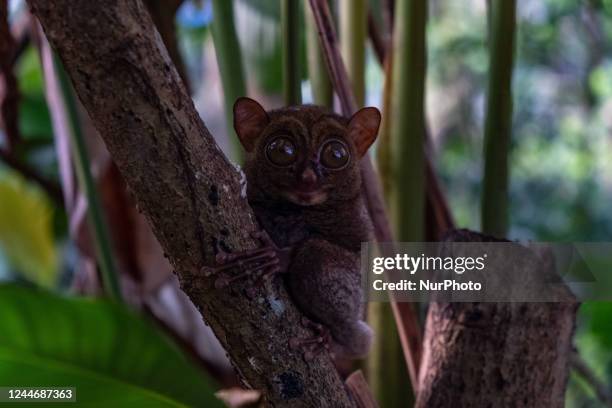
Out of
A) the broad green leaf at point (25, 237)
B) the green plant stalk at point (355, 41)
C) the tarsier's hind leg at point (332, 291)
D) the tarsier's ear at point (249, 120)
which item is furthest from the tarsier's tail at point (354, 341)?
the broad green leaf at point (25, 237)

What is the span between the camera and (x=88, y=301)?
875mm

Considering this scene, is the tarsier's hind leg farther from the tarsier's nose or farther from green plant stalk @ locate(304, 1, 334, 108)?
green plant stalk @ locate(304, 1, 334, 108)

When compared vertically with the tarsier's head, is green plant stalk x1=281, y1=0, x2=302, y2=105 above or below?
above

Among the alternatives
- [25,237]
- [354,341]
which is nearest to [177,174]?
[354,341]

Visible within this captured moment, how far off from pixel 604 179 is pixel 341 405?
18.1 ft

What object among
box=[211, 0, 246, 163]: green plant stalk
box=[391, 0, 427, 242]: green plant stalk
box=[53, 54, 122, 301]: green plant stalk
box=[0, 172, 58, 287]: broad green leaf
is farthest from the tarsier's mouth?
box=[0, 172, 58, 287]: broad green leaf

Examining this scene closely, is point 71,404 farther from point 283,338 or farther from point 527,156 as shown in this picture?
point 527,156

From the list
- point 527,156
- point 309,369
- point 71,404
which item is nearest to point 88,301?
point 71,404

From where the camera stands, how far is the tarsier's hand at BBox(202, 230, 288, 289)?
3.47ft

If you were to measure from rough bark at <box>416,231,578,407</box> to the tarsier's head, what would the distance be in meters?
0.28

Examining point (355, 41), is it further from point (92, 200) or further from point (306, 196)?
point (92, 200)

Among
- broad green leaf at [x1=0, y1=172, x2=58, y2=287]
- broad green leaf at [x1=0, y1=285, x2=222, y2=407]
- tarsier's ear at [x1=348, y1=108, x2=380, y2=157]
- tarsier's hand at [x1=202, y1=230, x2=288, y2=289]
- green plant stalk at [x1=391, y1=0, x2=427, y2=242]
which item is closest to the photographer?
broad green leaf at [x1=0, y1=285, x2=222, y2=407]

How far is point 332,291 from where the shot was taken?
132cm

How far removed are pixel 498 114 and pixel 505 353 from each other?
1.69ft
